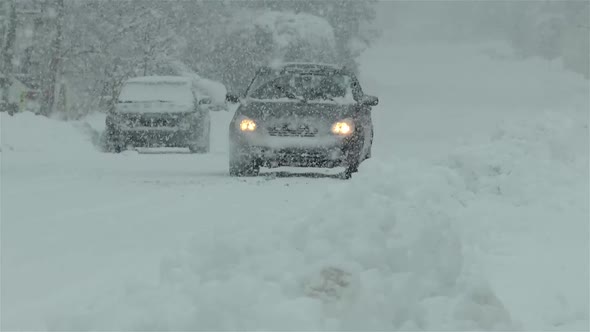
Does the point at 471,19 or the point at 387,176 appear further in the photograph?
the point at 471,19

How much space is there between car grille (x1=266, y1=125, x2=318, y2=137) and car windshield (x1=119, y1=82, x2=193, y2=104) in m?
6.40

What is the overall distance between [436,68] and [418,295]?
73.8 m

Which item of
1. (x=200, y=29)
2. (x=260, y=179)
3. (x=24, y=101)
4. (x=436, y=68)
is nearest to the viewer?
(x=260, y=179)

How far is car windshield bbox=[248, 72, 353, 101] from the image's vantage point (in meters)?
14.8

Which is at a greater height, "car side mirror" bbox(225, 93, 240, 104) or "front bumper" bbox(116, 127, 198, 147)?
"car side mirror" bbox(225, 93, 240, 104)

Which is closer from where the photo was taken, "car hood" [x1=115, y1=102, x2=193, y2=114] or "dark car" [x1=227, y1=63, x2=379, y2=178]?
"dark car" [x1=227, y1=63, x2=379, y2=178]

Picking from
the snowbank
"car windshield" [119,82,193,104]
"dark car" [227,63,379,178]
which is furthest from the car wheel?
the snowbank

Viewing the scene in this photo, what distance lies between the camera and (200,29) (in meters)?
42.4

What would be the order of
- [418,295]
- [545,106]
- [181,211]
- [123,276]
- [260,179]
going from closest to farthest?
[418,295], [123,276], [181,211], [260,179], [545,106]

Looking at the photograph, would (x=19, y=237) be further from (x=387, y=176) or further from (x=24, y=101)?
(x=24, y=101)

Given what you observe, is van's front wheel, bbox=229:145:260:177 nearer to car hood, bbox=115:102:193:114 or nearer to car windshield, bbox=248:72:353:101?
car windshield, bbox=248:72:353:101

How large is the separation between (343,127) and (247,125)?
118cm

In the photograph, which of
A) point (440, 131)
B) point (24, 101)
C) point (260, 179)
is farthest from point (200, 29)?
point (260, 179)

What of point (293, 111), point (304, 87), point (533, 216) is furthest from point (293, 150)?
point (533, 216)
